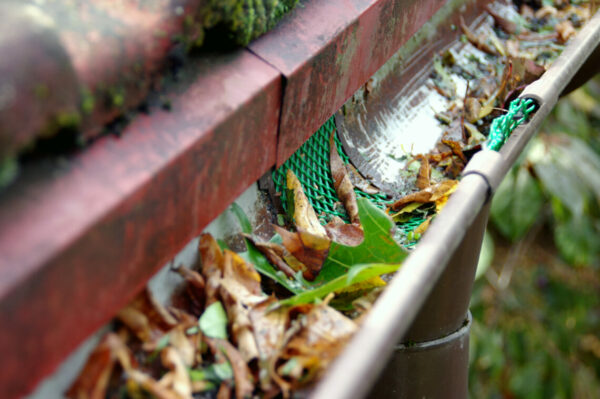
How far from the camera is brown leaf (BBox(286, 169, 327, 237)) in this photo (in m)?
1.05

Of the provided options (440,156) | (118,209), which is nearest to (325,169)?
(440,156)

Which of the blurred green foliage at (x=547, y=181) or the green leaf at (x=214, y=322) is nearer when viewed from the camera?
the green leaf at (x=214, y=322)

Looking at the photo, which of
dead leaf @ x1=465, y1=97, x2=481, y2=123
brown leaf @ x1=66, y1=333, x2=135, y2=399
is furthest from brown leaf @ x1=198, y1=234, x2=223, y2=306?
dead leaf @ x1=465, y1=97, x2=481, y2=123

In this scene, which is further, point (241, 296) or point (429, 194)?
point (429, 194)

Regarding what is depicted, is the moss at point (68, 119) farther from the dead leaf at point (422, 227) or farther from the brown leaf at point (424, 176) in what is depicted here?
the brown leaf at point (424, 176)

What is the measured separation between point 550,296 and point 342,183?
4.14 m

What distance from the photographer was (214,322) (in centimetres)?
81

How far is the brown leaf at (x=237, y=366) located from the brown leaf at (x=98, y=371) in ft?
0.47

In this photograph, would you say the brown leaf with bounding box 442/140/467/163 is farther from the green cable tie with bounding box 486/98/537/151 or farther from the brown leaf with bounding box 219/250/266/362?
the brown leaf with bounding box 219/250/266/362

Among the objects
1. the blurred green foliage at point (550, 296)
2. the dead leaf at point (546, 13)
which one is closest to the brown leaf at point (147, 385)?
the dead leaf at point (546, 13)

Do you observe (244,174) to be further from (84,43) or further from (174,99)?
(84,43)

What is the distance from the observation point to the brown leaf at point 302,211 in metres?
1.05

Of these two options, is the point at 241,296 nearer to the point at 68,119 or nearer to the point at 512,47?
the point at 68,119

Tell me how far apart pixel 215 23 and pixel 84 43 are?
230mm
